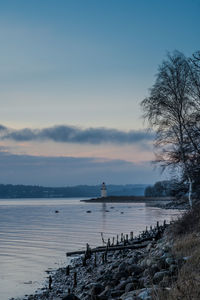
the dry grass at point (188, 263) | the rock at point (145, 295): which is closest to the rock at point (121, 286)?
the dry grass at point (188, 263)

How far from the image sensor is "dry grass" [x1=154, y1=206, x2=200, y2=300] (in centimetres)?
774

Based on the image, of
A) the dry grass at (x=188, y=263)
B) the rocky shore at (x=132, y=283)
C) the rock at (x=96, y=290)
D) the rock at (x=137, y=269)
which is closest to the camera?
the dry grass at (x=188, y=263)

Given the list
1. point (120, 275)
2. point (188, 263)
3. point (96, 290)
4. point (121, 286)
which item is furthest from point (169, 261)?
point (96, 290)

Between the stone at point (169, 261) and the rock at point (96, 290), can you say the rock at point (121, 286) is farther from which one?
the stone at point (169, 261)

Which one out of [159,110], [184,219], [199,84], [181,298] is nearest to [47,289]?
[184,219]

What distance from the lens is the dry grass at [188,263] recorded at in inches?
305

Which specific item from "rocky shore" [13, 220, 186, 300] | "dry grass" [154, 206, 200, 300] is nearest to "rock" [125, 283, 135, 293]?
"rocky shore" [13, 220, 186, 300]

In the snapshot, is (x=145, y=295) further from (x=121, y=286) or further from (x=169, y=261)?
(x=169, y=261)

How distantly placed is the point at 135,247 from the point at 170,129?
890 cm

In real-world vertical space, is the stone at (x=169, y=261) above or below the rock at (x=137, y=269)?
above

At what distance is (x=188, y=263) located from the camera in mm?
11086

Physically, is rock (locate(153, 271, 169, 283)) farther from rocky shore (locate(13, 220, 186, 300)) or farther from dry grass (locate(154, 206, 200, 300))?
dry grass (locate(154, 206, 200, 300))

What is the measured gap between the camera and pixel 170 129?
2675 centimetres

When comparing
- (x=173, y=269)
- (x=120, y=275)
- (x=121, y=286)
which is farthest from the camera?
(x=120, y=275)
